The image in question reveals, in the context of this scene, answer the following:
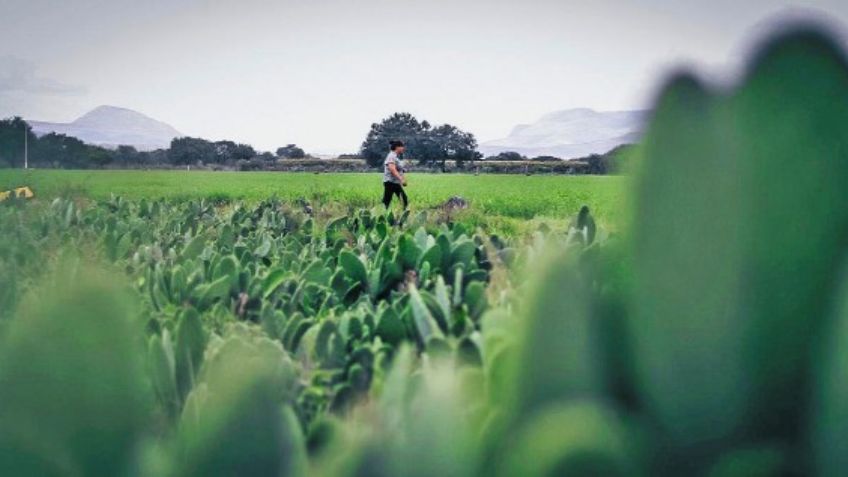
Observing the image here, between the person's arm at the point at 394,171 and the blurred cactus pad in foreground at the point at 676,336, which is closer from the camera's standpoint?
the blurred cactus pad in foreground at the point at 676,336

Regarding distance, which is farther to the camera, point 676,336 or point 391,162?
point 391,162

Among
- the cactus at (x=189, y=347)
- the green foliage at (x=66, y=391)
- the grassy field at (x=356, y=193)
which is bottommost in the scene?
the grassy field at (x=356, y=193)

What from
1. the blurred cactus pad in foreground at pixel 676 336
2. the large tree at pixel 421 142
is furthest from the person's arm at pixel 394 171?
the large tree at pixel 421 142

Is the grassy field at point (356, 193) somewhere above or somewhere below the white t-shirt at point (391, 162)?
below

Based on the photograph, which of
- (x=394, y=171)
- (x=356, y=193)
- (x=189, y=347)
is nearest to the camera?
(x=189, y=347)

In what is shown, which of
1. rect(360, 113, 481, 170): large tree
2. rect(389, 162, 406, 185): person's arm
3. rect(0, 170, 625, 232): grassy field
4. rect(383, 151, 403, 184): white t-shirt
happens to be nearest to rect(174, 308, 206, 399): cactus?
rect(0, 170, 625, 232): grassy field

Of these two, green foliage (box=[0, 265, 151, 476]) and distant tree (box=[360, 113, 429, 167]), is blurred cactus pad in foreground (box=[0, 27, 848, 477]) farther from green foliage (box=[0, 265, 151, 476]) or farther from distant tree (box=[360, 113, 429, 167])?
distant tree (box=[360, 113, 429, 167])

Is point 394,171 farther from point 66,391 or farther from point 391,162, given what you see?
point 66,391

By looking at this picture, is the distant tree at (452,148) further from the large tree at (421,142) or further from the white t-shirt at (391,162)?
the white t-shirt at (391,162)

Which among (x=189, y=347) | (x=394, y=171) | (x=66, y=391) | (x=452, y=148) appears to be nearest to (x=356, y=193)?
(x=394, y=171)

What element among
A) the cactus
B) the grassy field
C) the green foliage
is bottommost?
the grassy field

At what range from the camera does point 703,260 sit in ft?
1.81

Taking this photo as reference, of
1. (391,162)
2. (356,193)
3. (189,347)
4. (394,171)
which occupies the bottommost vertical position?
(356,193)

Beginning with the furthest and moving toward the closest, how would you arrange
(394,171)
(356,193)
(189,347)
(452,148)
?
(452,148) → (356,193) → (394,171) → (189,347)
